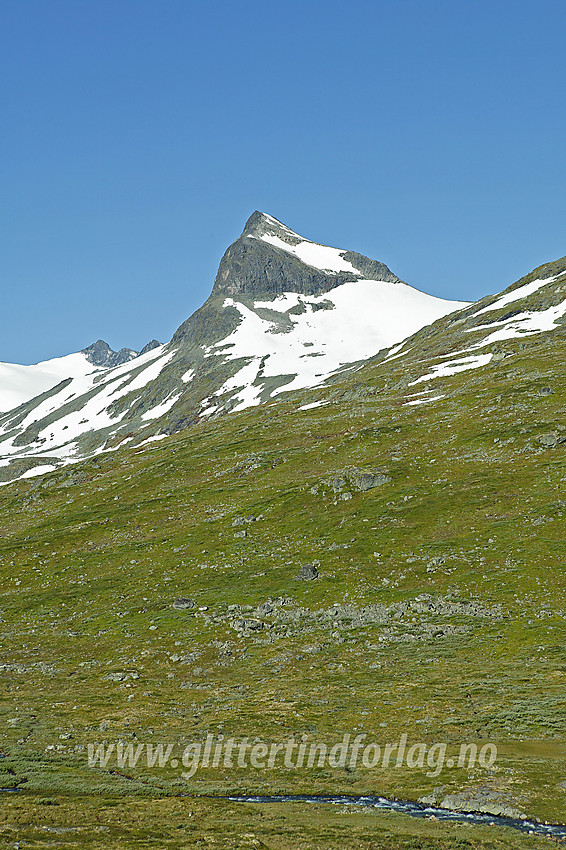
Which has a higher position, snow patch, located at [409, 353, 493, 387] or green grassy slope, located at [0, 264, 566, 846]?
snow patch, located at [409, 353, 493, 387]

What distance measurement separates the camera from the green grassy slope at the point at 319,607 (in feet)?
103

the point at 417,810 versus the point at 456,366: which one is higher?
the point at 456,366

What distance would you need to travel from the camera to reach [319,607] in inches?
2052

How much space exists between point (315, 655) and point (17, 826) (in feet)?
83.6

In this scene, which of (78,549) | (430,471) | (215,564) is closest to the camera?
(215,564)

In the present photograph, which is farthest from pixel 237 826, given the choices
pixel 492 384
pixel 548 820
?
pixel 492 384

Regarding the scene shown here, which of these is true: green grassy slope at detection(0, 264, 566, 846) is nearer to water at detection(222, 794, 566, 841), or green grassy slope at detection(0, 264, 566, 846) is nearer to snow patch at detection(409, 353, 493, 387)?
water at detection(222, 794, 566, 841)

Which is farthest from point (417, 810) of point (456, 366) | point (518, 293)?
point (518, 293)

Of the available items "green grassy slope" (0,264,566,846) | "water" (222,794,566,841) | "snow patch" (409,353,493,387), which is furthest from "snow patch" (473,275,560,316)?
"water" (222,794,566,841)

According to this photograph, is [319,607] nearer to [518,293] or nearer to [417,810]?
[417,810]

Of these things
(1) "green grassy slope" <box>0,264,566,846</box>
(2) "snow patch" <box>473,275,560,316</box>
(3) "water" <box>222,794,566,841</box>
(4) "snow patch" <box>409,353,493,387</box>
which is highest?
(2) "snow patch" <box>473,275,560,316</box>

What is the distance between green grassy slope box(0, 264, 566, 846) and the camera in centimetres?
3133

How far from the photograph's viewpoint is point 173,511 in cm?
8419

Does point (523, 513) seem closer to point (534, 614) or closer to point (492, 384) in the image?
point (534, 614)
